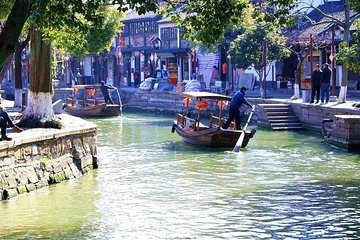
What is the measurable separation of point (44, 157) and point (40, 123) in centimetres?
304

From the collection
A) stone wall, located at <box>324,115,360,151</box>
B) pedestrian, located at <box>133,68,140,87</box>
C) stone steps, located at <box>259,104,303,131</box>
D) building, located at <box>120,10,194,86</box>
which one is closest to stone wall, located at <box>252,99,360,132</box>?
stone steps, located at <box>259,104,303,131</box>

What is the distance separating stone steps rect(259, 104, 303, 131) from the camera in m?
32.3

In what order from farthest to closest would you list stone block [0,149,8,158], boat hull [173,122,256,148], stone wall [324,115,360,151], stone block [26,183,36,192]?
1. boat hull [173,122,256,148]
2. stone wall [324,115,360,151]
3. stone block [26,183,36,192]
4. stone block [0,149,8,158]

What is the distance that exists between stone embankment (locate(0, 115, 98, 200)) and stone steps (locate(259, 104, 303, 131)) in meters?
12.4

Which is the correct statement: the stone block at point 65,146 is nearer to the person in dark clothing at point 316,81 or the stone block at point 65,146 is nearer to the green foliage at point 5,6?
the green foliage at point 5,6

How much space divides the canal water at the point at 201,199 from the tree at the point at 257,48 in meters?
13.4

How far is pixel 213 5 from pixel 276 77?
34.7m

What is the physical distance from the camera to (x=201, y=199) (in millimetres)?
16688

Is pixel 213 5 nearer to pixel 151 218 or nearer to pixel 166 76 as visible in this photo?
pixel 151 218

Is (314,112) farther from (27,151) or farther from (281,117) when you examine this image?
(27,151)

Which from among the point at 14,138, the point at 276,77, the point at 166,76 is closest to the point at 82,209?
the point at 14,138

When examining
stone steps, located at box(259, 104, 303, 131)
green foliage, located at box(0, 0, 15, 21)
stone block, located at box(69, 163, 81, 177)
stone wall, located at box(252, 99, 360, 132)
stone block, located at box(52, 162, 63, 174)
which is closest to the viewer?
stone block, located at box(52, 162, 63, 174)

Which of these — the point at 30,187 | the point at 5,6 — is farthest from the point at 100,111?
the point at 30,187

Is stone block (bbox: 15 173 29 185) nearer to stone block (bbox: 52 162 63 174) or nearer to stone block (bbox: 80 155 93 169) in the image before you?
stone block (bbox: 52 162 63 174)
